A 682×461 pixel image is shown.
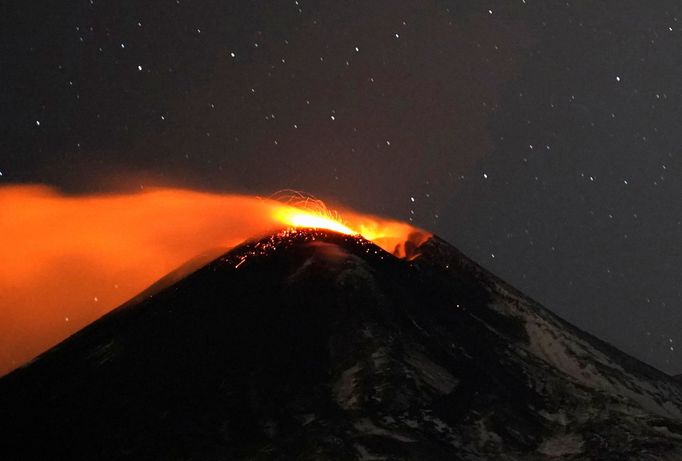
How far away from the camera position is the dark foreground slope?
39344 mm

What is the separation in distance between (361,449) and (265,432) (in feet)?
16.1

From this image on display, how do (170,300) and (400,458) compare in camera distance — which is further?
(170,300)

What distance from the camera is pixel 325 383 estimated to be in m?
43.2

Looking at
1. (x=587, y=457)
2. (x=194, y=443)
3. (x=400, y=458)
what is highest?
(x=194, y=443)

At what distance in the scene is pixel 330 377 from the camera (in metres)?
43.8

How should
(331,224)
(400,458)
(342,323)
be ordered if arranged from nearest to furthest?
(400,458)
(342,323)
(331,224)

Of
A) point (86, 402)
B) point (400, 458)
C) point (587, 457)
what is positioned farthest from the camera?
point (86, 402)

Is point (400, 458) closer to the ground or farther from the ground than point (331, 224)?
closer to the ground

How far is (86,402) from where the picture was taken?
1757 inches

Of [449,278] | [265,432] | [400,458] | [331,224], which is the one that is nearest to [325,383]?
[265,432]

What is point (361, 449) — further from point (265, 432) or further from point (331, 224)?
point (331, 224)

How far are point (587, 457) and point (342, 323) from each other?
14.2 metres

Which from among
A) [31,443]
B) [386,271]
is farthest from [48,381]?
[386,271]

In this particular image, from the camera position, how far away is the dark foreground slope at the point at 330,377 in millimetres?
39344
